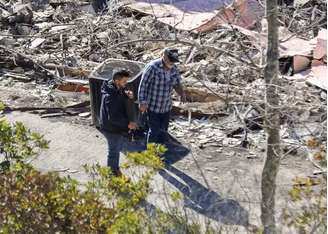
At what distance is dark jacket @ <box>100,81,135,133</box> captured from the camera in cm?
776

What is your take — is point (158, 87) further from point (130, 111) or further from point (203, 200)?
point (203, 200)

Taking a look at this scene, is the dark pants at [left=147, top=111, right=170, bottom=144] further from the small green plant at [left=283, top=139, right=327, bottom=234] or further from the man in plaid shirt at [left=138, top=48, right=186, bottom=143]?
the small green plant at [left=283, top=139, right=327, bottom=234]

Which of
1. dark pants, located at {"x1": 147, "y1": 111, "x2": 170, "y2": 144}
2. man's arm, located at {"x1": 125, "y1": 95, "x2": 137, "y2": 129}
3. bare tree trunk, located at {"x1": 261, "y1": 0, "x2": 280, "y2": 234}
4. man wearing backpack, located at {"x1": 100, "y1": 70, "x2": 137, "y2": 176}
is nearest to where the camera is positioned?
bare tree trunk, located at {"x1": 261, "y1": 0, "x2": 280, "y2": 234}

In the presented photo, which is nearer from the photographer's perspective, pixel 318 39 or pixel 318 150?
pixel 318 150

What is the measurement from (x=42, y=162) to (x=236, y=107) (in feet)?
15.0

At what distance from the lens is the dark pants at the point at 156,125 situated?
858 cm

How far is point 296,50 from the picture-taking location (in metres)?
10.9

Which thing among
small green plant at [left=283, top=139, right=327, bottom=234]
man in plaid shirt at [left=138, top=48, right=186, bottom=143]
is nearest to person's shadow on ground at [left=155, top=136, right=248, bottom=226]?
man in plaid shirt at [left=138, top=48, right=186, bottom=143]

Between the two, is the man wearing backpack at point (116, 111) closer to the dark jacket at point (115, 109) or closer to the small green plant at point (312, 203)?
the dark jacket at point (115, 109)

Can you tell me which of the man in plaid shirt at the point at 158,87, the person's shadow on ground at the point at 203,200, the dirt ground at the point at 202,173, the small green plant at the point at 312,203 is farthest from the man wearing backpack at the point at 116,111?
the small green plant at the point at 312,203

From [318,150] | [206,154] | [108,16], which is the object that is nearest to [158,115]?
[206,154]

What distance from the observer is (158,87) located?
26.8ft

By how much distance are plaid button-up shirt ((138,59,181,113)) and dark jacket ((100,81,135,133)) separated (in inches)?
12.1

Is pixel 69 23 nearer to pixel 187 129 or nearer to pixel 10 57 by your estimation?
pixel 10 57
